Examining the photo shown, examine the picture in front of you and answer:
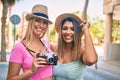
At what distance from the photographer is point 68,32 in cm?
317

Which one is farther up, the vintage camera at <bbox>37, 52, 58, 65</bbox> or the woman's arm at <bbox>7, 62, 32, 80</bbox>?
the vintage camera at <bbox>37, 52, 58, 65</bbox>

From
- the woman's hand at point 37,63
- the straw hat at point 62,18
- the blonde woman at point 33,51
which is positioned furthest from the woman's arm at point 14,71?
the straw hat at point 62,18

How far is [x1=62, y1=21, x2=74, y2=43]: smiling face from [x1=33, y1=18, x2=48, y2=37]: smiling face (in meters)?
0.18

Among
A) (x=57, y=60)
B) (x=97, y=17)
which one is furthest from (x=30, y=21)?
(x=97, y=17)

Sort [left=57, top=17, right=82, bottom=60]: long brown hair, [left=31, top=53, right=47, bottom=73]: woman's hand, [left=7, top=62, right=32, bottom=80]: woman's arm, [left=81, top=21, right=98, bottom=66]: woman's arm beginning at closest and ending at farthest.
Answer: [left=31, top=53, right=47, bottom=73]: woman's hand → [left=7, top=62, right=32, bottom=80]: woman's arm → [left=81, top=21, right=98, bottom=66]: woman's arm → [left=57, top=17, right=82, bottom=60]: long brown hair

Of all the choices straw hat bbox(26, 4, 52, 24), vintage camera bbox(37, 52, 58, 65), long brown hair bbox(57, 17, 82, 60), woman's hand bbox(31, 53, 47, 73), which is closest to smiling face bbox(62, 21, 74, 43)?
long brown hair bbox(57, 17, 82, 60)

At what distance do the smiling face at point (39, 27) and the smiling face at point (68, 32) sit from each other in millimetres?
181

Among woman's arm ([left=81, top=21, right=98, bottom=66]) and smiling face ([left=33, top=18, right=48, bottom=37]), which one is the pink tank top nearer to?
smiling face ([left=33, top=18, right=48, bottom=37])

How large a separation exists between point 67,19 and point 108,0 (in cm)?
1956

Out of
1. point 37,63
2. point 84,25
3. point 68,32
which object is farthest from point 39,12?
point 37,63

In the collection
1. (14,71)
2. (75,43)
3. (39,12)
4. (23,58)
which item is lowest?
(14,71)

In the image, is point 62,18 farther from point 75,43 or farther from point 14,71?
point 14,71

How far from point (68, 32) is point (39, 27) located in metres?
0.26

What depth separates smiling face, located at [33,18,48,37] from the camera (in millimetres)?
3109
